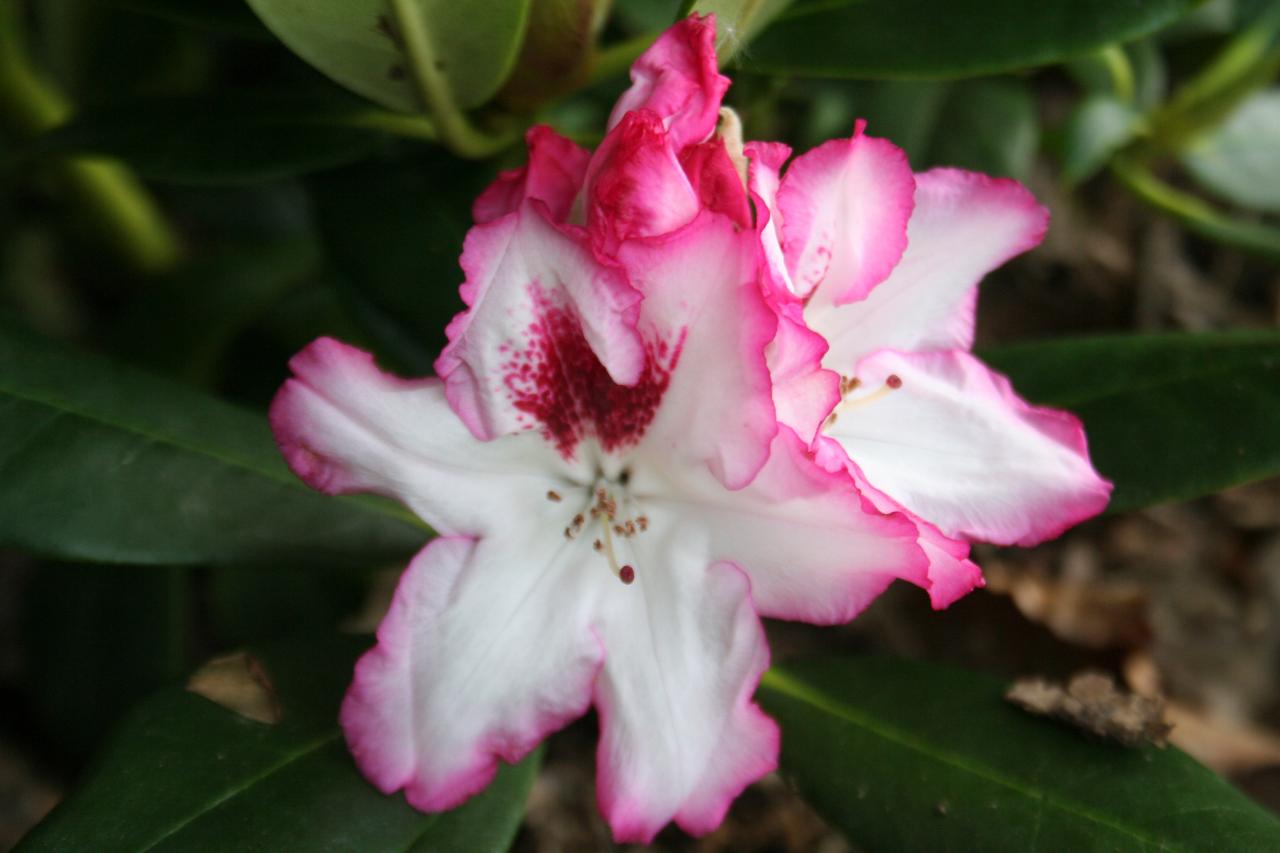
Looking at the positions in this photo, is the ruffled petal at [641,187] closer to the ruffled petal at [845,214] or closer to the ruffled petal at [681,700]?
the ruffled petal at [845,214]

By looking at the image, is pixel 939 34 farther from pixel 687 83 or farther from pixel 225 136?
pixel 225 136

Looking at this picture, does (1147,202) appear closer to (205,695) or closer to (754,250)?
(754,250)

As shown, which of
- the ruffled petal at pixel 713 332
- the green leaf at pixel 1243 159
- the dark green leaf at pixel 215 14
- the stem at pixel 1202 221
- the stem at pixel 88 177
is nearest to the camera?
the ruffled petal at pixel 713 332

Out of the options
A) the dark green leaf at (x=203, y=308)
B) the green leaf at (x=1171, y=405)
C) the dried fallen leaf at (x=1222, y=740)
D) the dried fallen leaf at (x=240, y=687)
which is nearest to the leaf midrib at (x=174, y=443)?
the dried fallen leaf at (x=240, y=687)

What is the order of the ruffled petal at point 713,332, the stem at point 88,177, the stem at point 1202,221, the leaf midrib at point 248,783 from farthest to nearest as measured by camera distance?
the stem at point 88,177
the stem at point 1202,221
the leaf midrib at point 248,783
the ruffled petal at point 713,332

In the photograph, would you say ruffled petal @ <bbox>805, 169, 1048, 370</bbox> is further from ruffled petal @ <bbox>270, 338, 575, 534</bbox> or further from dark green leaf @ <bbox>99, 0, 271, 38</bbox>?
dark green leaf @ <bbox>99, 0, 271, 38</bbox>

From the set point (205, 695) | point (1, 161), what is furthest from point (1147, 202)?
point (1, 161)

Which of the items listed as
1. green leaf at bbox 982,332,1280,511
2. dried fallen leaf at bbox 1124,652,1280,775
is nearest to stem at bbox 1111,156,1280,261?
green leaf at bbox 982,332,1280,511
